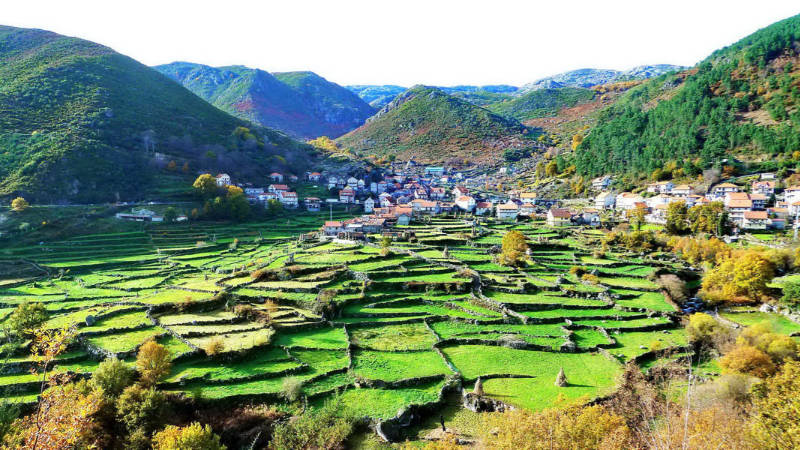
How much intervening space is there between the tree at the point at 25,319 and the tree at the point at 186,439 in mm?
16381

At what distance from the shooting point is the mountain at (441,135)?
160750mm

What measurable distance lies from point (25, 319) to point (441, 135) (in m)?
160

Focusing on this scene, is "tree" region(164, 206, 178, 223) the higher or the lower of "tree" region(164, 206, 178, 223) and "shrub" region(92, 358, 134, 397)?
the higher

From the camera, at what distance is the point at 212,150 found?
104 m

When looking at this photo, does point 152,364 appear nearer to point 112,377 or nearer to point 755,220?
point 112,377

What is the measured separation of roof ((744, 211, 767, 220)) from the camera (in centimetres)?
6051

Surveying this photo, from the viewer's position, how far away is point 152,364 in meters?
22.0

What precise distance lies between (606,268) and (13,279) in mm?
69219

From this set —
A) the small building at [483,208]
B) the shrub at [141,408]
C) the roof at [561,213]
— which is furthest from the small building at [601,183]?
the shrub at [141,408]

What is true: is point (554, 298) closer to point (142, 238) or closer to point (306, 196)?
point (142, 238)

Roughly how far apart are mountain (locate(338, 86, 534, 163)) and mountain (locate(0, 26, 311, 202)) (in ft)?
168

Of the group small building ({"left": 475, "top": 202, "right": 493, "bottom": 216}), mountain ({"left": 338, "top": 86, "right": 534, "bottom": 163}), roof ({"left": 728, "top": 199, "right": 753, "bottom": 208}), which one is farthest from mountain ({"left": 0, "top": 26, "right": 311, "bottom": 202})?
roof ({"left": 728, "top": 199, "right": 753, "bottom": 208})

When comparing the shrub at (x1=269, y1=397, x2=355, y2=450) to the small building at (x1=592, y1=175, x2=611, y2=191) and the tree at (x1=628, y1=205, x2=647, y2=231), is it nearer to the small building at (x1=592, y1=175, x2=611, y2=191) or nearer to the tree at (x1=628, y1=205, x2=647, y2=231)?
the tree at (x1=628, y1=205, x2=647, y2=231)

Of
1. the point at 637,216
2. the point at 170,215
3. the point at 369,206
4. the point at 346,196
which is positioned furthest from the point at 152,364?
the point at 346,196
